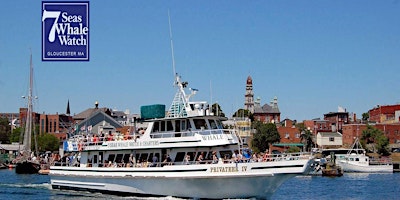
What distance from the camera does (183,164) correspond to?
40.9m

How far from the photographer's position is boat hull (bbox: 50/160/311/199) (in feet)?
124

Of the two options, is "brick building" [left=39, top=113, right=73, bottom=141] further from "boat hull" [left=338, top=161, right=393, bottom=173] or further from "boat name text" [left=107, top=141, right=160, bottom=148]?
"boat name text" [left=107, top=141, right=160, bottom=148]

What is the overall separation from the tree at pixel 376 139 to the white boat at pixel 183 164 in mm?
82188

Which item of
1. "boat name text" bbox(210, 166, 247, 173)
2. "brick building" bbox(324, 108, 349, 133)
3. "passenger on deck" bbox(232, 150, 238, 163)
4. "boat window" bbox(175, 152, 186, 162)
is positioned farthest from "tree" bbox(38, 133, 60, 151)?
"boat name text" bbox(210, 166, 247, 173)

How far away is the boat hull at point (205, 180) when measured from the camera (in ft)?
124

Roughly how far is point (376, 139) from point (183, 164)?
89311 mm

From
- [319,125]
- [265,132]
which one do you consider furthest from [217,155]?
[319,125]

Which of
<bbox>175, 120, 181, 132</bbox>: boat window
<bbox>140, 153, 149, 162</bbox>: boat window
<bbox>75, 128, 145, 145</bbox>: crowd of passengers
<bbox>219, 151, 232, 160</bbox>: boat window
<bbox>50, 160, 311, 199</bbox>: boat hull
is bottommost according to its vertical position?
<bbox>50, 160, 311, 199</bbox>: boat hull

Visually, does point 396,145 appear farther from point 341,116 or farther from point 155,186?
point 155,186

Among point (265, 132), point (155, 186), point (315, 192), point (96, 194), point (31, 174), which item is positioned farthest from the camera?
point (265, 132)

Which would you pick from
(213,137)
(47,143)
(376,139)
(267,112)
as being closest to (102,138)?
(213,137)

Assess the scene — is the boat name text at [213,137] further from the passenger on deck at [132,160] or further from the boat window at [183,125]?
the passenger on deck at [132,160]

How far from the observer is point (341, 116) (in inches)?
6225

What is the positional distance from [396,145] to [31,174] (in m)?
73.2
